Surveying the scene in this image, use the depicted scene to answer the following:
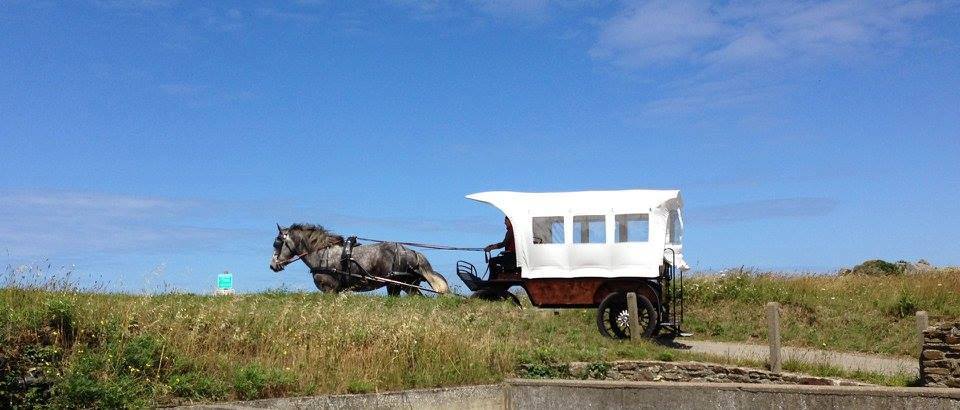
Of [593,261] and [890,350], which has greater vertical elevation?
[593,261]

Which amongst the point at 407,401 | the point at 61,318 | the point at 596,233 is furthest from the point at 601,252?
the point at 61,318

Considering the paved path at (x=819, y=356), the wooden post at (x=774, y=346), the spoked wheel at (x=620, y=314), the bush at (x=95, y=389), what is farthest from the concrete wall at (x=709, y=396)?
the spoked wheel at (x=620, y=314)

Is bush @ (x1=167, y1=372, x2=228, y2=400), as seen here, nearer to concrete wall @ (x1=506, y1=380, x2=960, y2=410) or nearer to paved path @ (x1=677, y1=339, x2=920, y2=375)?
concrete wall @ (x1=506, y1=380, x2=960, y2=410)

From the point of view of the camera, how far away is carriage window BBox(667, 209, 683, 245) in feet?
67.0

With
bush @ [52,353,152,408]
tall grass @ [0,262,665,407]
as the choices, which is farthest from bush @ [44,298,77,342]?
bush @ [52,353,152,408]

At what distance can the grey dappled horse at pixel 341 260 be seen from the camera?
81.8ft

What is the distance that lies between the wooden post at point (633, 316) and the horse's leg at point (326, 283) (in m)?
8.89

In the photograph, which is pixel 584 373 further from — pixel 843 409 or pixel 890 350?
pixel 890 350

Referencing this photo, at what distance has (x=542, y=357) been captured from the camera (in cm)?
1542

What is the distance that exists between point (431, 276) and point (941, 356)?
42.1 ft

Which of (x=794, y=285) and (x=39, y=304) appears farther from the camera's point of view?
(x=794, y=285)

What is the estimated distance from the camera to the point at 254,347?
14.3 m

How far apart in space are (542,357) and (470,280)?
653cm

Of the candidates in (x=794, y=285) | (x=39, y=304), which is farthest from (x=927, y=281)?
(x=39, y=304)
